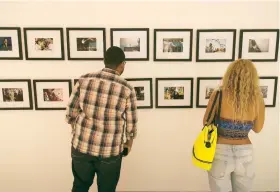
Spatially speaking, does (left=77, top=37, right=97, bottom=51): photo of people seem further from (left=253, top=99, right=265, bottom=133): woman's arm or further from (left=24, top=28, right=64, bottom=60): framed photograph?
(left=253, top=99, right=265, bottom=133): woman's arm

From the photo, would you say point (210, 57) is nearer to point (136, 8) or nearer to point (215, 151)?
point (136, 8)

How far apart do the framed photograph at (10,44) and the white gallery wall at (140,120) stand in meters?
0.05

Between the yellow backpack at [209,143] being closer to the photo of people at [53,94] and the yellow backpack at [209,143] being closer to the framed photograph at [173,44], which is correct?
the framed photograph at [173,44]

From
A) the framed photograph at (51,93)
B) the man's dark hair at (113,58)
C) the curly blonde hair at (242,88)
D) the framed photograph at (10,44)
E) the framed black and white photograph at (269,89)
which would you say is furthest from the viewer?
the framed black and white photograph at (269,89)

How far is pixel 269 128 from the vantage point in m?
2.84

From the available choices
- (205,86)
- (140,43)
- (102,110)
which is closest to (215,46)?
(205,86)

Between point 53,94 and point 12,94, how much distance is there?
39 centimetres

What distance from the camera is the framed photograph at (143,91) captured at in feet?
8.58

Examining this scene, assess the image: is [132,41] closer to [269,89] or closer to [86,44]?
[86,44]

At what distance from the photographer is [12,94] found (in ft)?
8.55

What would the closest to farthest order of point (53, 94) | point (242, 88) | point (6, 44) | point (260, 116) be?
point (242, 88) → point (260, 116) → point (6, 44) → point (53, 94)

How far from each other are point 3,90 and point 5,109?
19cm

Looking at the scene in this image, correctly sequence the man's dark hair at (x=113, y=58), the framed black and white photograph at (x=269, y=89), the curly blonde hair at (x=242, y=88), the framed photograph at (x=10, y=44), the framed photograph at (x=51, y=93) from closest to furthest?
the curly blonde hair at (x=242, y=88) → the man's dark hair at (x=113, y=58) → the framed photograph at (x=10, y=44) → the framed photograph at (x=51, y=93) → the framed black and white photograph at (x=269, y=89)

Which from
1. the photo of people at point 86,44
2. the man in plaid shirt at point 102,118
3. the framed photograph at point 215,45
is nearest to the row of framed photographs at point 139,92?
the framed photograph at point 215,45
